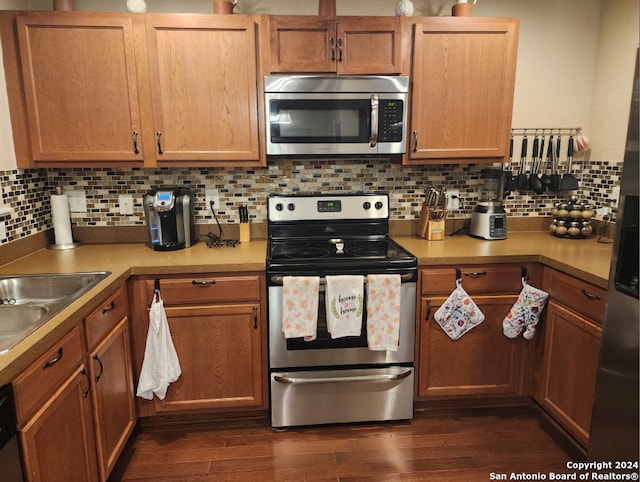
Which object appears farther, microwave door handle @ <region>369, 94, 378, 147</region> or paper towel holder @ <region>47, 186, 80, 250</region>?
paper towel holder @ <region>47, 186, 80, 250</region>

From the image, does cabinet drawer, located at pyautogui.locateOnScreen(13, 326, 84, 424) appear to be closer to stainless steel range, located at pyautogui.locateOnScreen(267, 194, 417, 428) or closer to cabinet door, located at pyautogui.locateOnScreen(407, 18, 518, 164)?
stainless steel range, located at pyautogui.locateOnScreen(267, 194, 417, 428)

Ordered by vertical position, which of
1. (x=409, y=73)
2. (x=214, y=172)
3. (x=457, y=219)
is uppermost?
(x=409, y=73)

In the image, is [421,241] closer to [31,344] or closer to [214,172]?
[214,172]

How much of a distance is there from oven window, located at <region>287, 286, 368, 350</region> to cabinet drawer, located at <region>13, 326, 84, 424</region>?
96cm

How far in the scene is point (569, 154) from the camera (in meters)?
2.66

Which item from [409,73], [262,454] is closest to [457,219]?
[409,73]

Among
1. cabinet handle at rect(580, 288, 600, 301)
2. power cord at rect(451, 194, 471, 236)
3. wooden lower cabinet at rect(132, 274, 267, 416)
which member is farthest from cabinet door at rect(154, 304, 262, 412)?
cabinet handle at rect(580, 288, 600, 301)

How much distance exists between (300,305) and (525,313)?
1.13 metres

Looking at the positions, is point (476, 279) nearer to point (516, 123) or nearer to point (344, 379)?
point (344, 379)

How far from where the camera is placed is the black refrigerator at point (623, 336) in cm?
139

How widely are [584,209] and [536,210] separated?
0.98 feet

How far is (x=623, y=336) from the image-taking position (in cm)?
146

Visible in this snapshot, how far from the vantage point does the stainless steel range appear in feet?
6.88

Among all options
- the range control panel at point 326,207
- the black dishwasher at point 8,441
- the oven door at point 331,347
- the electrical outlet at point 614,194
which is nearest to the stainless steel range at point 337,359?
the oven door at point 331,347
